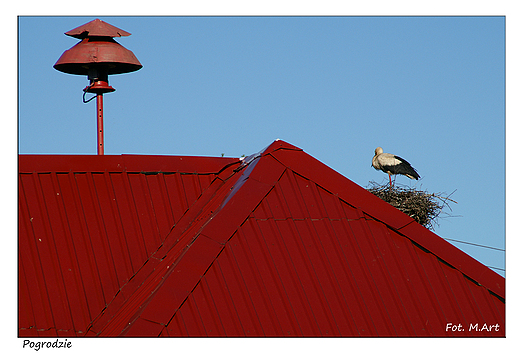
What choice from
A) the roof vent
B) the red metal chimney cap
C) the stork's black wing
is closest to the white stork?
the stork's black wing

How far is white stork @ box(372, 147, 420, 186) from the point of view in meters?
15.8

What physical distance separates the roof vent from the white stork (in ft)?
23.2

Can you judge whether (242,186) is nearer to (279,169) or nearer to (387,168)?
(279,169)

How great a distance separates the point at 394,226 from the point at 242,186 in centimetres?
174

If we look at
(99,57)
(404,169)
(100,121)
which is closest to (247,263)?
(100,121)

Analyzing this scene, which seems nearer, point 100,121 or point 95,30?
point 95,30

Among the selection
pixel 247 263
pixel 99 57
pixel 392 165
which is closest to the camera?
pixel 247 263

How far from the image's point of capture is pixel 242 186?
782cm

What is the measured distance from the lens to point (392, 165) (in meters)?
16.0

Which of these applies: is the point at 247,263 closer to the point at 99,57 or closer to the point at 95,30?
the point at 99,57

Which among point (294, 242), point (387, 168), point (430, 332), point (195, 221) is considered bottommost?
point (430, 332)

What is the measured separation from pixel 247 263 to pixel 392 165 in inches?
365

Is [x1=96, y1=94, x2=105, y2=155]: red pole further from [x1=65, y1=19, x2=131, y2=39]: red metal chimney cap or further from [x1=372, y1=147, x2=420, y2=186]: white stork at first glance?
[x1=372, y1=147, x2=420, y2=186]: white stork

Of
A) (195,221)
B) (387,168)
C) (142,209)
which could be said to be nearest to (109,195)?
(142,209)
